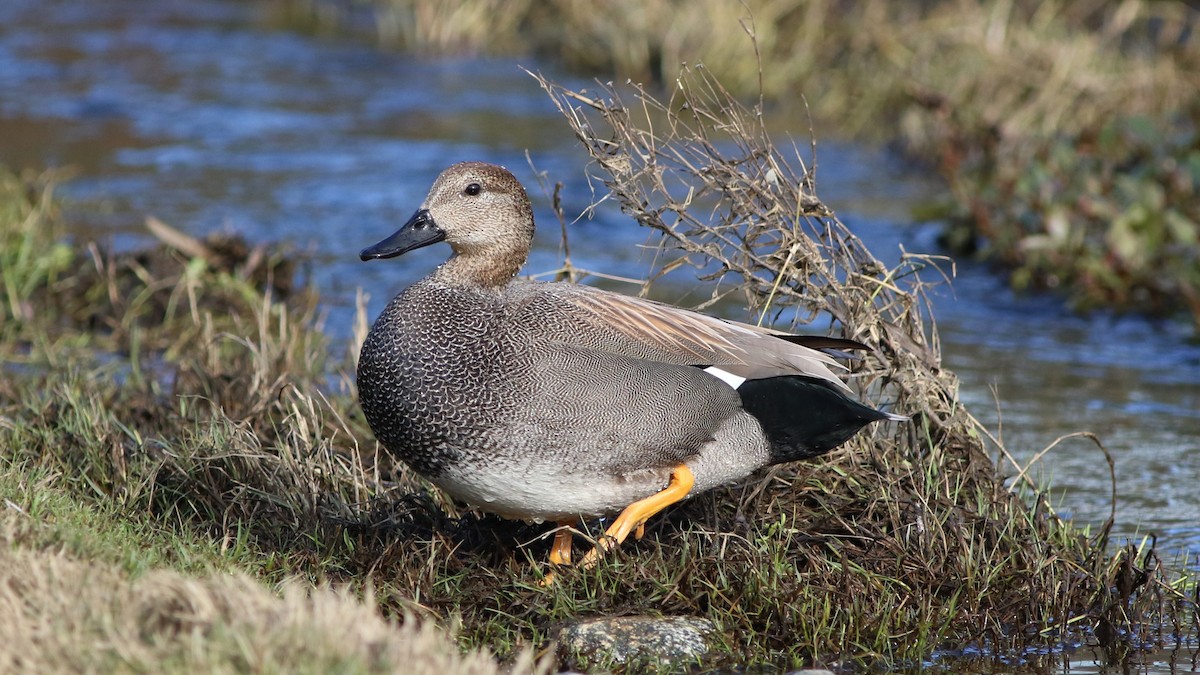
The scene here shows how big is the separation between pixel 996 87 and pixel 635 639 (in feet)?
25.8

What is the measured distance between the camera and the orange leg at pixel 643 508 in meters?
3.99

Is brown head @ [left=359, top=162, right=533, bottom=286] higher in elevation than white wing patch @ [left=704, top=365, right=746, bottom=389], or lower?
higher

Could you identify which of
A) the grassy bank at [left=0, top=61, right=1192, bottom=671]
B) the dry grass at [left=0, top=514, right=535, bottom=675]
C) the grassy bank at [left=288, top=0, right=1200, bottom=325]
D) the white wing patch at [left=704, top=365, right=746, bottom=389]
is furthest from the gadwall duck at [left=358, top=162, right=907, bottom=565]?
the grassy bank at [left=288, top=0, right=1200, bottom=325]

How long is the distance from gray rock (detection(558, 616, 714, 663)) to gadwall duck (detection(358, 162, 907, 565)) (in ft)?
0.84

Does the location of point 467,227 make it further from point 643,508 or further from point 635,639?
point 635,639

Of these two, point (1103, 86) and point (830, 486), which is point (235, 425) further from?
point (1103, 86)

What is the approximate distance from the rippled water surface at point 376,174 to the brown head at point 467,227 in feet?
4.69

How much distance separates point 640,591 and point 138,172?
7736 mm

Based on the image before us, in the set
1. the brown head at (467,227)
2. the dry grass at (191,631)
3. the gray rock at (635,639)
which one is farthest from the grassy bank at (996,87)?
the dry grass at (191,631)

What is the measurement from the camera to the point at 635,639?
12.5 feet

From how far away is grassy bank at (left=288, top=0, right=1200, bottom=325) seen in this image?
8211 millimetres

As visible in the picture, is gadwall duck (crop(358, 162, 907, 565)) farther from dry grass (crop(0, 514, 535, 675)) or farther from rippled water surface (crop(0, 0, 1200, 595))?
rippled water surface (crop(0, 0, 1200, 595))

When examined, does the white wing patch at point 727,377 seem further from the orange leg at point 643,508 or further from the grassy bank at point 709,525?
the grassy bank at point 709,525

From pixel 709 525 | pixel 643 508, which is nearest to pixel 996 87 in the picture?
pixel 709 525
